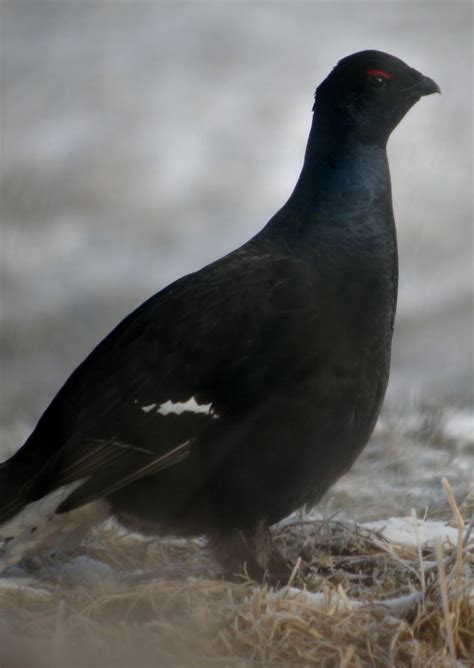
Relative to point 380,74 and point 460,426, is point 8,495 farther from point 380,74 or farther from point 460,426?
point 460,426

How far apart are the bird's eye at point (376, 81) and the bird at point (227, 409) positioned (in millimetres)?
444

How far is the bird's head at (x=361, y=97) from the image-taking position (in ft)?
10.9

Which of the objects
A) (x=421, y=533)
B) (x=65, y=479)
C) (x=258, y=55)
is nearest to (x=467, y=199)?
(x=258, y=55)

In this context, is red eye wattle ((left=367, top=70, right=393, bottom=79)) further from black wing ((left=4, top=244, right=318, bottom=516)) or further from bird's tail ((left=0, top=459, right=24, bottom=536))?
bird's tail ((left=0, top=459, right=24, bottom=536))

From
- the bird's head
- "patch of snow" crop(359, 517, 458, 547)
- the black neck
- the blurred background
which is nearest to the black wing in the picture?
the black neck

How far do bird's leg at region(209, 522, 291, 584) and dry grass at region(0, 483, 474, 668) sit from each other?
0.48 ft

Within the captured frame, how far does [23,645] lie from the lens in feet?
7.34

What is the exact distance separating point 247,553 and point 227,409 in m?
0.37

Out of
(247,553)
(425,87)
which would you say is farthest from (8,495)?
(425,87)

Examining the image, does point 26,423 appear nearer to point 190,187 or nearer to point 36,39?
point 190,187

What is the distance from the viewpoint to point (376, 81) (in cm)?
334

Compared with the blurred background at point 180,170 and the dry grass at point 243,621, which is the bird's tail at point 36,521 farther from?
the blurred background at point 180,170

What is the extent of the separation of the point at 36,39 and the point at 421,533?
3101 mm

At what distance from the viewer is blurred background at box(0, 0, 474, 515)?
4977mm
